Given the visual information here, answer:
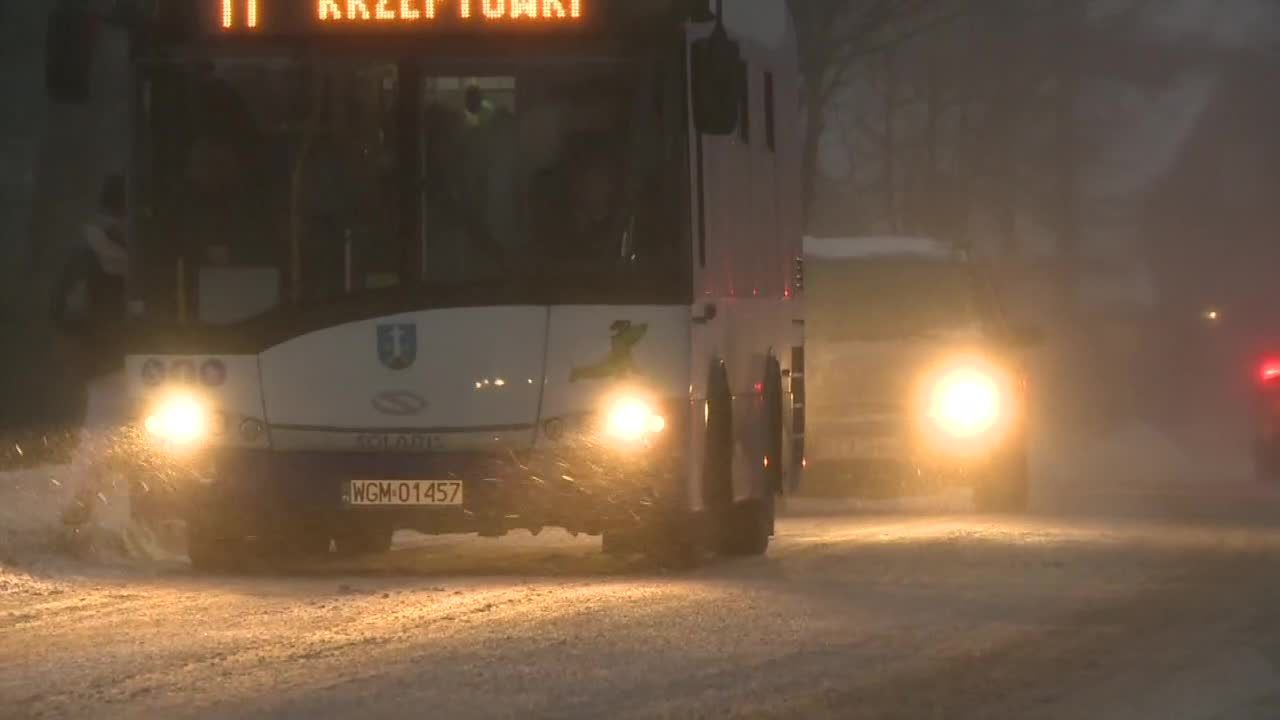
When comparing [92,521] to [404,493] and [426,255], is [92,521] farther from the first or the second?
[426,255]

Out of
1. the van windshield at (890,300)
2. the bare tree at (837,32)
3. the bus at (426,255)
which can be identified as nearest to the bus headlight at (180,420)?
the bus at (426,255)

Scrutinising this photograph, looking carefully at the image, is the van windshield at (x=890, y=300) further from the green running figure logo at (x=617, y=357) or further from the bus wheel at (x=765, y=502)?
the green running figure logo at (x=617, y=357)

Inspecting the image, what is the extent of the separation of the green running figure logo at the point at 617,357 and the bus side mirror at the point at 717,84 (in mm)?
1080

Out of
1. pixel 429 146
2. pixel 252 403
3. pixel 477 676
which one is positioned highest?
pixel 429 146

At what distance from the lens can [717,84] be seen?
15.9 metres

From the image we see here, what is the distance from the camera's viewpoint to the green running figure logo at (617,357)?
16.0m

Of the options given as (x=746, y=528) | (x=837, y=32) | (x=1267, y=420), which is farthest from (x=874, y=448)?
(x=837, y=32)

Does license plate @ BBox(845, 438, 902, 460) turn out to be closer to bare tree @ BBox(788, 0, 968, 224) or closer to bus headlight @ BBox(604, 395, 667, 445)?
bus headlight @ BBox(604, 395, 667, 445)

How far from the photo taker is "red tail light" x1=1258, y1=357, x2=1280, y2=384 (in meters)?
30.8

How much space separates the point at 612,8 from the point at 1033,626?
4.39m

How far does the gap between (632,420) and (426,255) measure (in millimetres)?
1346

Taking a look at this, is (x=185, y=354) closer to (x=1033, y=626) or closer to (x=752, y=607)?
(x=752, y=607)

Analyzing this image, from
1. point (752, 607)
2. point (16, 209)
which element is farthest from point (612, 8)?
point (16, 209)

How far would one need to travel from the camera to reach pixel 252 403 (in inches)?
640
